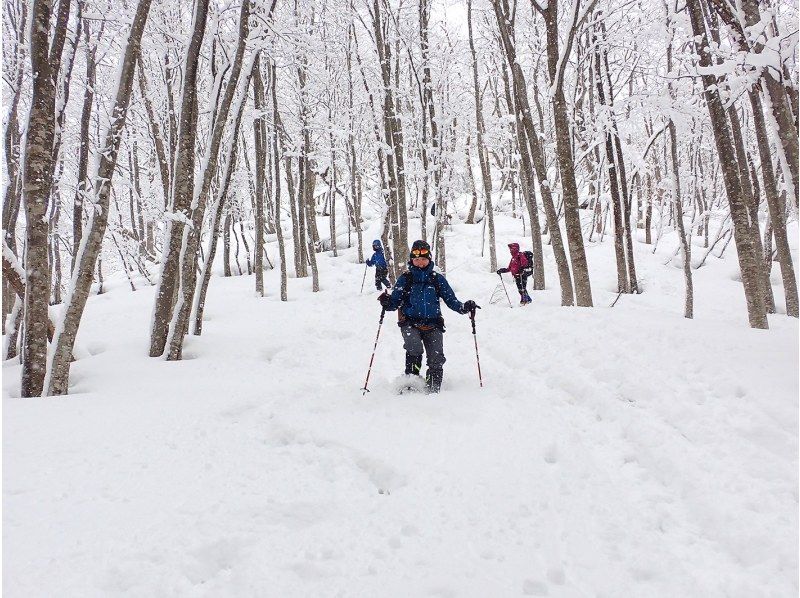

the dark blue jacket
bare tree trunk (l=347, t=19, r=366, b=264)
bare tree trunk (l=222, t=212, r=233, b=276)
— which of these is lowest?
the dark blue jacket

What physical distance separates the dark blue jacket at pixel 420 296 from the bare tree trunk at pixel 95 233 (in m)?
4.34

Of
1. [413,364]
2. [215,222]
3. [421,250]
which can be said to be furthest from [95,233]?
[413,364]

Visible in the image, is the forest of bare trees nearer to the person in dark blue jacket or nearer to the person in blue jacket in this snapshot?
the person in dark blue jacket

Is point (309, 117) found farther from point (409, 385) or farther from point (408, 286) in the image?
point (409, 385)

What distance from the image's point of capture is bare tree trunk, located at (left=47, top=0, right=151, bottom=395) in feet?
20.6

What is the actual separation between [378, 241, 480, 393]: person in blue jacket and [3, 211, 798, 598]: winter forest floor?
48 centimetres

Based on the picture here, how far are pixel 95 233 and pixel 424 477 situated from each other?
5890 millimetres

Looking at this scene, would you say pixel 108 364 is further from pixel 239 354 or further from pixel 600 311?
pixel 600 311

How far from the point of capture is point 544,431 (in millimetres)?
4699

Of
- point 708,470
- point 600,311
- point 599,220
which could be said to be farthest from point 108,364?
point 599,220

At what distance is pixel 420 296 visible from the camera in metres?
6.37

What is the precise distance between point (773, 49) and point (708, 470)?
13.9 ft

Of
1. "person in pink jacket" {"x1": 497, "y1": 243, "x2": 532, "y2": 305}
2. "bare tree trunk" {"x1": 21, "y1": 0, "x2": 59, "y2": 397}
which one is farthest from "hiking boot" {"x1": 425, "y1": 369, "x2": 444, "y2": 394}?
"person in pink jacket" {"x1": 497, "y1": 243, "x2": 532, "y2": 305}

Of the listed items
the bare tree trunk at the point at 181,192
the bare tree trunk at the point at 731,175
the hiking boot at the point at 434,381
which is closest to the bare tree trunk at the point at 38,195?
the bare tree trunk at the point at 181,192
